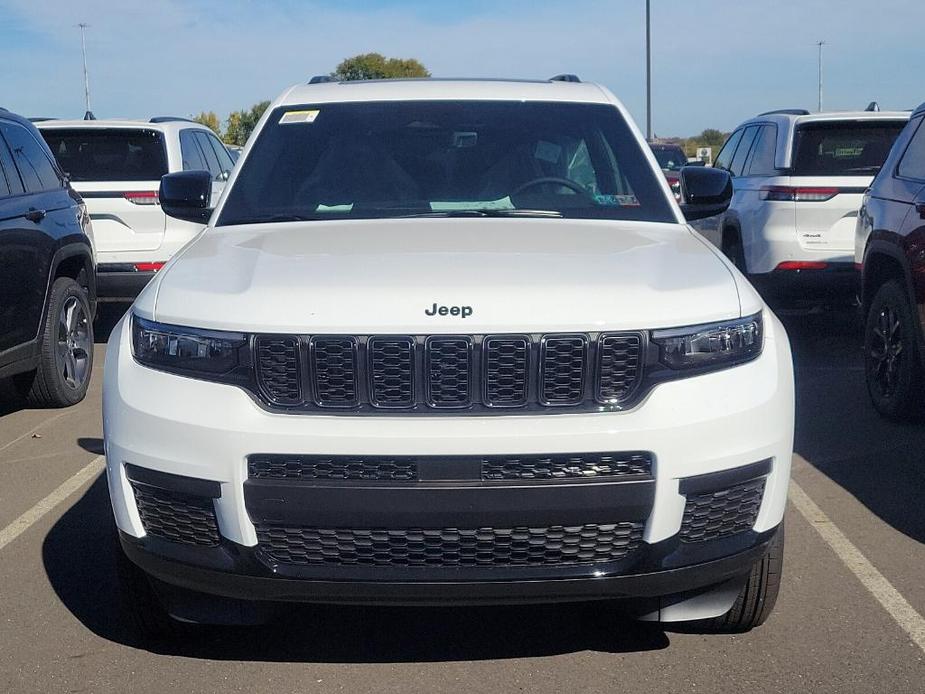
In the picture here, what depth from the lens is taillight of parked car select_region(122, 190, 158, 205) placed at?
10.1 m

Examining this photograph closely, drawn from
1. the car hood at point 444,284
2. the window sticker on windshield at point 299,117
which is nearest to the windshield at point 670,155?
the window sticker on windshield at point 299,117

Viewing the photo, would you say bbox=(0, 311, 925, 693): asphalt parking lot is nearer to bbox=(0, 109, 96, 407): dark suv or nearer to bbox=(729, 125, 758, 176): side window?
bbox=(0, 109, 96, 407): dark suv

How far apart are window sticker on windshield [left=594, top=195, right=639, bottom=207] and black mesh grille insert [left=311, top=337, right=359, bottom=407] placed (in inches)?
66.7

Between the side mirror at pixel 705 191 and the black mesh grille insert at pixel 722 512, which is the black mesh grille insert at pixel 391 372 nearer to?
the black mesh grille insert at pixel 722 512

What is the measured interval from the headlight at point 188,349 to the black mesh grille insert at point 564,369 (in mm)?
806

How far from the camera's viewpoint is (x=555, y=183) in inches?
189

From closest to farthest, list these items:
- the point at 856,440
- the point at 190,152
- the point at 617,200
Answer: the point at 617,200, the point at 856,440, the point at 190,152

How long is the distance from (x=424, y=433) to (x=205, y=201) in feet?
7.09

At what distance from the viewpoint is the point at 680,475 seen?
318 centimetres

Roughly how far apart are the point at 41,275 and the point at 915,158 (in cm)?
497

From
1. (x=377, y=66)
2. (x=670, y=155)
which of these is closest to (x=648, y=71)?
(x=670, y=155)

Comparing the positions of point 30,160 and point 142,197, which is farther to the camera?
point 142,197

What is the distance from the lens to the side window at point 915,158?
655 centimetres

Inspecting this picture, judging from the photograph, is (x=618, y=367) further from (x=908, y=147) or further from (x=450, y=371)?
(x=908, y=147)
